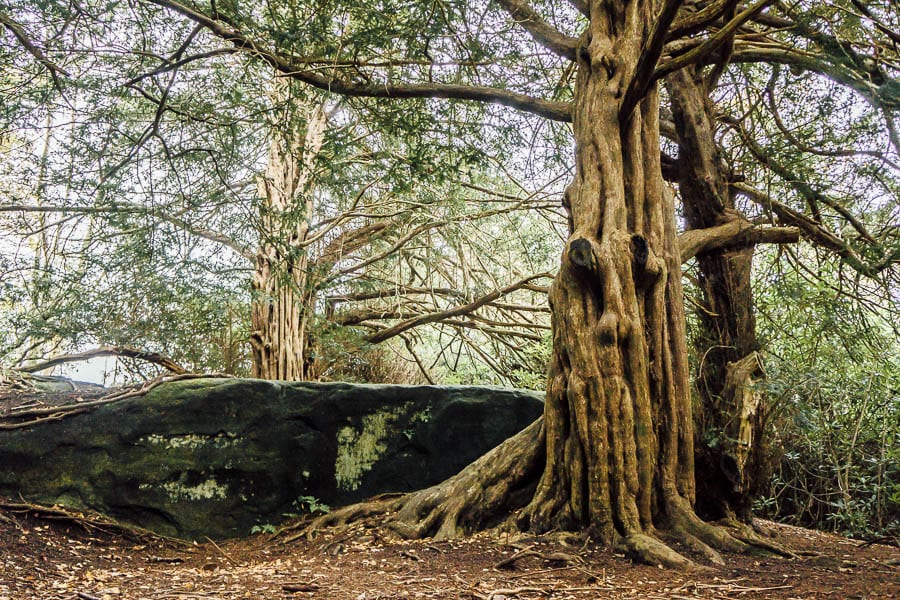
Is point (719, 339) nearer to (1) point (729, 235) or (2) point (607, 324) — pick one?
(1) point (729, 235)

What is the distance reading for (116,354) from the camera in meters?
5.95

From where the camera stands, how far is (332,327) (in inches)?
252

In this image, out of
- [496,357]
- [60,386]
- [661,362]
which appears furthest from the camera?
[496,357]

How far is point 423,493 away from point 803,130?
3871mm

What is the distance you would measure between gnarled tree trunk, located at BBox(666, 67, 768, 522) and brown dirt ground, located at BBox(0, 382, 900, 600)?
0.48 metres

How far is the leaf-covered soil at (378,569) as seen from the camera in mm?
2676

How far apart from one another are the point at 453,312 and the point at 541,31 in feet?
11.8

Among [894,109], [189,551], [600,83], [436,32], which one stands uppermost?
[436,32]

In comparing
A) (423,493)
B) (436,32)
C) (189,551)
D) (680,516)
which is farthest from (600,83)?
(189,551)

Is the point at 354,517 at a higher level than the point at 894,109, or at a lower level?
lower

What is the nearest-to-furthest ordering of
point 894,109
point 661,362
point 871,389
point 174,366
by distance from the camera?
point 894,109, point 661,362, point 871,389, point 174,366

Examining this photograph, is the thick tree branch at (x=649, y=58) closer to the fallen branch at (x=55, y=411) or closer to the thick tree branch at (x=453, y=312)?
the thick tree branch at (x=453, y=312)

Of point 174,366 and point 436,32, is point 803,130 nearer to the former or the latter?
point 436,32

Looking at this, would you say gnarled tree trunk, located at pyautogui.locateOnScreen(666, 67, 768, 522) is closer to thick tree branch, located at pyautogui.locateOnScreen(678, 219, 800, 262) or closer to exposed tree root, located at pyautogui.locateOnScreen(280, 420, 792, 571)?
thick tree branch, located at pyautogui.locateOnScreen(678, 219, 800, 262)
